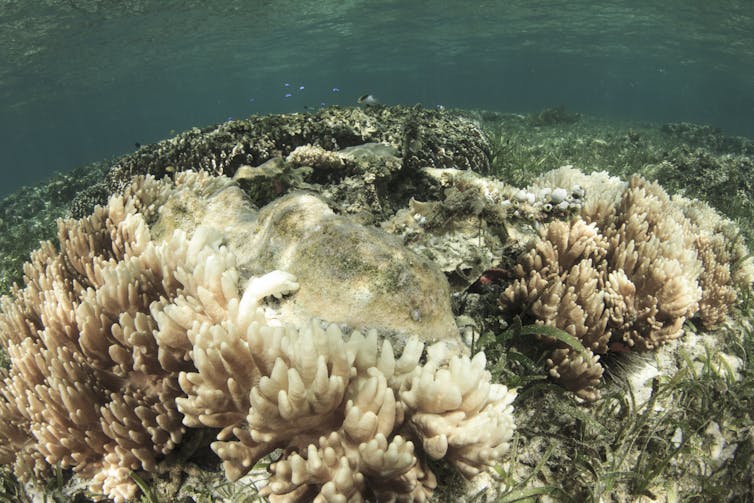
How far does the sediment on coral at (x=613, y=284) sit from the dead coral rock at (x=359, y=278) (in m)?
0.93

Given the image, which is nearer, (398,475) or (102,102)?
(398,475)

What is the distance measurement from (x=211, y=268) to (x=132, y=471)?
52.9 inches

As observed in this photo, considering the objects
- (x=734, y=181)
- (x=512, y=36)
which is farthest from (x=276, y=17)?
(x=734, y=181)

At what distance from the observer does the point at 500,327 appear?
3326mm

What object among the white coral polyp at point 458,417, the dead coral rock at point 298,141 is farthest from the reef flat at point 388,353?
the dead coral rock at point 298,141

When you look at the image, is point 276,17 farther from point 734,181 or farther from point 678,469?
point 678,469

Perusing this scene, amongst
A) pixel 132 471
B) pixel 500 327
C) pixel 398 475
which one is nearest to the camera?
pixel 398 475

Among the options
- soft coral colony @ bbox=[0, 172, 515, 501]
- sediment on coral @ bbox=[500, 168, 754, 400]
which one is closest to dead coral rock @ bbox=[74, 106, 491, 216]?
sediment on coral @ bbox=[500, 168, 754, 400]

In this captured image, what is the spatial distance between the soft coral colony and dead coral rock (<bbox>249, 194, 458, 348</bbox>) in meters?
0.15

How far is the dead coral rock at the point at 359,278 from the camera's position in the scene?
2547 millimetres

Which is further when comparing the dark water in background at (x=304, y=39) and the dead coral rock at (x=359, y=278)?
the dark water in background at (x=304, y=39)

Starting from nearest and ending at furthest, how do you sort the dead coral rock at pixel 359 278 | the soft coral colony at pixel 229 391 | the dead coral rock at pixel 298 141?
the soft coral colony at pixel 229 391 → the dead coral rock at pixel 359 278 → the dead coral rock at pixel 298 141

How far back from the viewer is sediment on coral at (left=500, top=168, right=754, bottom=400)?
305 centimetres

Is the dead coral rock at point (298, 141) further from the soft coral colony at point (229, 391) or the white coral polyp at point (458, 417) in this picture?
the white coral polyp at point (458, 417)
